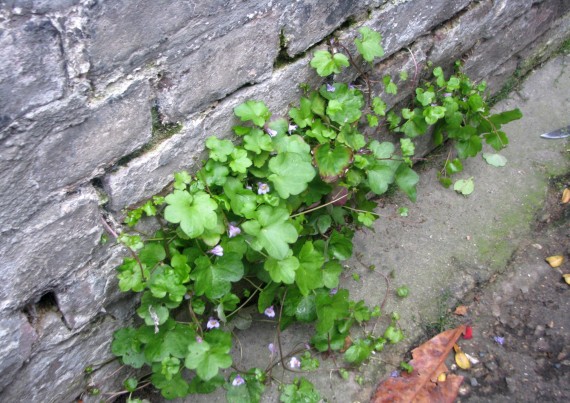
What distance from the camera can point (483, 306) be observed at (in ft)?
8.04

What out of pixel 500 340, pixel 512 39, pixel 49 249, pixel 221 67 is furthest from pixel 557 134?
pixel 49 249

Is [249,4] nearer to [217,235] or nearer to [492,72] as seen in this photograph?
[217,235]

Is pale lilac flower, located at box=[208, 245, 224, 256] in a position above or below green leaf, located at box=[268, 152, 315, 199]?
below

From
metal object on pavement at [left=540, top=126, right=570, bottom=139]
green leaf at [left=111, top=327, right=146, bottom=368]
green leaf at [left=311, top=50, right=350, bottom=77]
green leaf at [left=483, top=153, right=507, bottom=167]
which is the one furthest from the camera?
metal object on pavement at [left=540, top=126, right=570, bottom=139]

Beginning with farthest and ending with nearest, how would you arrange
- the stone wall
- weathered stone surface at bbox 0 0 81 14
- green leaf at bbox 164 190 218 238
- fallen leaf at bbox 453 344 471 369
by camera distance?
fallen leaf at bbox 453 344 471 369 < green leaf at bbox 164 190 218 238 < the stone wall < weathered stone surface at bbox 0 0 81 14

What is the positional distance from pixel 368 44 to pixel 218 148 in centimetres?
72

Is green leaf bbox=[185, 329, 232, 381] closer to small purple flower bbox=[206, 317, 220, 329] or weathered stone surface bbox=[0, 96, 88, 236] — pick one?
small purple flower bbox=[206, 317, 220, 329]

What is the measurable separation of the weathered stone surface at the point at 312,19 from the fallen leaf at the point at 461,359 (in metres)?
1.33

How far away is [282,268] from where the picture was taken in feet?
6.15

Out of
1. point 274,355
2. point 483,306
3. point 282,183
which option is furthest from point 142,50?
point 483,306

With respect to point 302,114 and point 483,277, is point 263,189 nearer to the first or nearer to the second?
point 302,114

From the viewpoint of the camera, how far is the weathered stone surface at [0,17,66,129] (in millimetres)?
1221

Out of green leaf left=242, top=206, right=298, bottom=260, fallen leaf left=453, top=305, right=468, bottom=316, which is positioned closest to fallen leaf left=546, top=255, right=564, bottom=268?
fallen leaf left=453, top=305, right=468, bottom=316

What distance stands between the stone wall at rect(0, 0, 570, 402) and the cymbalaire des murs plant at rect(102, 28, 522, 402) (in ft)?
0.24
